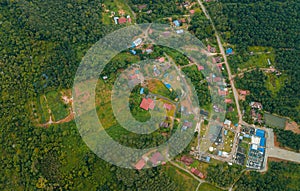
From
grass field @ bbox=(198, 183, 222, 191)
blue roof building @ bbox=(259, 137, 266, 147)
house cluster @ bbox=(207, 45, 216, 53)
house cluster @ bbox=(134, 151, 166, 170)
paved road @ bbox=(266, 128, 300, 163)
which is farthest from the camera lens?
house cluster @ bbox=(207, 45, 216, 53)

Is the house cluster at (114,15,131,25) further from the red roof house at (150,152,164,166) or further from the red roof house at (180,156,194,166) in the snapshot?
the red roof house at (180,156,194,166)

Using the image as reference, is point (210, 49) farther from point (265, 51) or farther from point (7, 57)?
point (7, 57)

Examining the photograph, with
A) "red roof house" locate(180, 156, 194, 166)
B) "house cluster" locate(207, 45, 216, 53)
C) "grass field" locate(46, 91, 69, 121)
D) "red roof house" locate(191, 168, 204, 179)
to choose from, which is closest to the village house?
"house cluster" locate(207, 45, 216, 53)

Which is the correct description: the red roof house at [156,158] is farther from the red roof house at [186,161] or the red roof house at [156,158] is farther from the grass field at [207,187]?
the grass field at [207,187]

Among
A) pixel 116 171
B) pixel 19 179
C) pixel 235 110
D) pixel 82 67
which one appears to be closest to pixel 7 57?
pixel 82 67

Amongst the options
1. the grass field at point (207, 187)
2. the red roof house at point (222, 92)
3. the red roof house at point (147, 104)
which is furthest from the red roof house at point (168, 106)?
the grass field at point (207, 187)

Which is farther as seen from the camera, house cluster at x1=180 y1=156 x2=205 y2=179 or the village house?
the village house

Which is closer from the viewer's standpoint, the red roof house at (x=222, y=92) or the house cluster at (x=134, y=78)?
the house cluster at (x=134, y=78)

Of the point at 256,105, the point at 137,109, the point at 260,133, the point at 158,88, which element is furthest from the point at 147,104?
the point at 260,133
